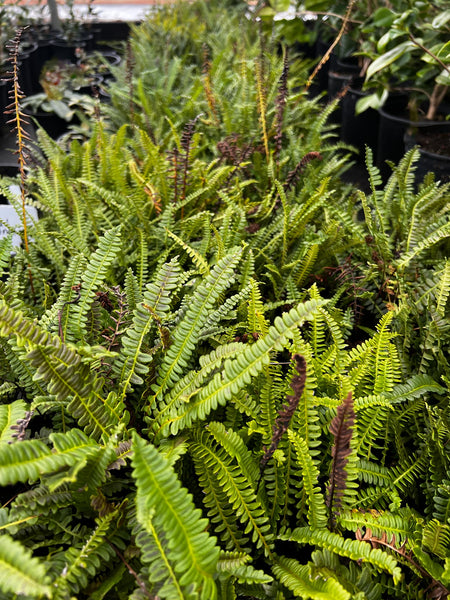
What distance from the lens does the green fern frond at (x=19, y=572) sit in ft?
1.60

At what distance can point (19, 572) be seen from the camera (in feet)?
1.65

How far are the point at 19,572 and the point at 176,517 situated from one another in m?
0.16

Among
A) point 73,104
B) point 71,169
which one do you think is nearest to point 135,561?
point 71,169

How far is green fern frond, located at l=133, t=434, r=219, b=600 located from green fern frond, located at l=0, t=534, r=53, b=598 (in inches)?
4.4

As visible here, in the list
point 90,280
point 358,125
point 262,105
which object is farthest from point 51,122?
point 90,280

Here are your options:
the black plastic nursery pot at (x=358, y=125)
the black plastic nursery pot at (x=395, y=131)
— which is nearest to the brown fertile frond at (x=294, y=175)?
the black plastic nursery pot at (x=395, y=131)

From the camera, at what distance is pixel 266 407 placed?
0.83 meters

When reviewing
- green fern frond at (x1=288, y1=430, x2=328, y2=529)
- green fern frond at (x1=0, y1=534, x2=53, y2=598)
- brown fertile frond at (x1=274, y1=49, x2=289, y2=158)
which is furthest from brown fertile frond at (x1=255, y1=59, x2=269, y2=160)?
green fern frond at (x1=0, y1=534, x2=53, y2=598)

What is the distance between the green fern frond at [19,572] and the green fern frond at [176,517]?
112mm

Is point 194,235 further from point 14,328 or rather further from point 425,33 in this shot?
point 425,33

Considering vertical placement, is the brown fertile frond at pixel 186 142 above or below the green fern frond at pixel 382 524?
above

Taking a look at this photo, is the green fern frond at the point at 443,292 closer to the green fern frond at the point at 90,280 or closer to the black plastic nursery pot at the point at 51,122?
the green fern frond at the point at 90,280

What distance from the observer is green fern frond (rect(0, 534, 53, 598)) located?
0.49 m

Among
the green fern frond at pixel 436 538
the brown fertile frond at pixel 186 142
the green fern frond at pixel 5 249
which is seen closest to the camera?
the green fern frond at pixel 436 538
